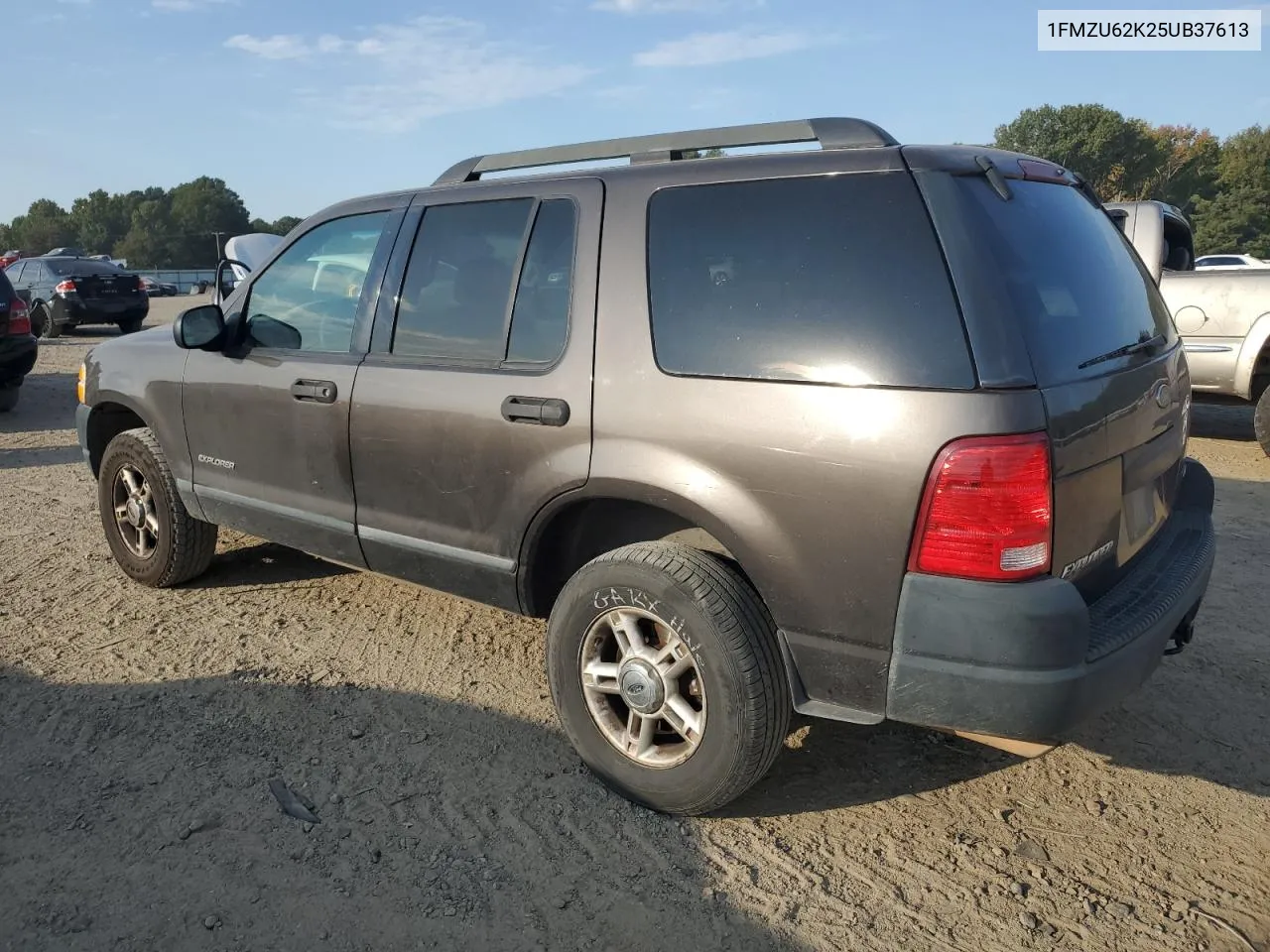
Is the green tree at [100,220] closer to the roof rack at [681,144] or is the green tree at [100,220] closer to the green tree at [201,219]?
the green tree at [201,219]

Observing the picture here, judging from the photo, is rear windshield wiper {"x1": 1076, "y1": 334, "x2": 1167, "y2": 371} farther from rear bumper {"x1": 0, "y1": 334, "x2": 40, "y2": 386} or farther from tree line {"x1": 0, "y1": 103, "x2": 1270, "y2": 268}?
tree line {"x1": 0, "y1": 103, "x2": 1270, "y2": 268}

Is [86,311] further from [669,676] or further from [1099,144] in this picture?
[1099,144]

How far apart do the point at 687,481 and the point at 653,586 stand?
32 cm

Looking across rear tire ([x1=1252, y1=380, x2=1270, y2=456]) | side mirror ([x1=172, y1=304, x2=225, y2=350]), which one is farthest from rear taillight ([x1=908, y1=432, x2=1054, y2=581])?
rear tire ([x1=1252, y1=380, x2=1270, y2=456])

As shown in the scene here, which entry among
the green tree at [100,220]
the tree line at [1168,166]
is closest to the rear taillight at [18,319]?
the tree line at [1168,166]

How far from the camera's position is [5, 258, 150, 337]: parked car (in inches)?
663

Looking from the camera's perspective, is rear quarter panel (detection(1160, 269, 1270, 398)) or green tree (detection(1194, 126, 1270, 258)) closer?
rear quarter panel (detection(1160, 269, 1270, 398))

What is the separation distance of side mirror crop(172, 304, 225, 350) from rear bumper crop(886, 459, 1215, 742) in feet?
10.1

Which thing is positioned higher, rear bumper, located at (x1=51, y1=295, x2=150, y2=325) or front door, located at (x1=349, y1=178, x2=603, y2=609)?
rear bumper, located at (x1=51, y1=295, x2=150, y2=325)

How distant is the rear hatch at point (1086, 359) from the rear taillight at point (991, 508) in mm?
62

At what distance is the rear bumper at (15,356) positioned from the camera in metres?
9.35

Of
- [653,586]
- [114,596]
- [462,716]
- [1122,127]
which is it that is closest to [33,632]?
[114,596]

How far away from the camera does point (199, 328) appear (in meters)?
3.98

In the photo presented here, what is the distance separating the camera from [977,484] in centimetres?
226
